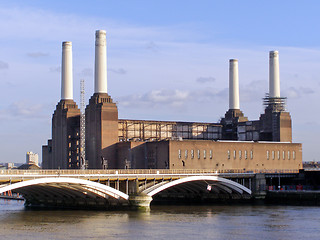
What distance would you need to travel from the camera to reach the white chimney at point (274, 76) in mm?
129375

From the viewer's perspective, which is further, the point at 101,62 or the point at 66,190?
the point at 101,62

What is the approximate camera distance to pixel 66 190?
3246 inches

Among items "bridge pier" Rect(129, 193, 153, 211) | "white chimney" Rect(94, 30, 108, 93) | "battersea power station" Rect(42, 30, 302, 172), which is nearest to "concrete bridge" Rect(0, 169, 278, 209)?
"bridge pier" Rect(129, 193, 153, 211)

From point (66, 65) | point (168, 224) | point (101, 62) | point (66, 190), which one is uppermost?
point (66, 65)

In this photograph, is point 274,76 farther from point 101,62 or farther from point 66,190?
point 66,190

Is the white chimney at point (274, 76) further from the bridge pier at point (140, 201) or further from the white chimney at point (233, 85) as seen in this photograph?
the bridge pier at point (140, 201)

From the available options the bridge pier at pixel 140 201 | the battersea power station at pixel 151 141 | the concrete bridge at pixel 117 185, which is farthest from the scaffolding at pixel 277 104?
the bridge pier at pixel 140 201

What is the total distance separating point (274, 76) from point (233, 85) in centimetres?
1111

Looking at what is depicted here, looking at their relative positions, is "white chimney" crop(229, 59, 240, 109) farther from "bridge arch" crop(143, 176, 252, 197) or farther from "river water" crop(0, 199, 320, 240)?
"river water" crop(0, 199, 320, 240)

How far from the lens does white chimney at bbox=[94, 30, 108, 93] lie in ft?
366

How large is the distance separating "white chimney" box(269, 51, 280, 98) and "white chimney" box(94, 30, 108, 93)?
3557 cm

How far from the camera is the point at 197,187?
99.6 m

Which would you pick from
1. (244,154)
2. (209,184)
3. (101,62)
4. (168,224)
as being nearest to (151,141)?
(101,62)

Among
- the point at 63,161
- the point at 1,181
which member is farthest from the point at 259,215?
the point at 63,161
